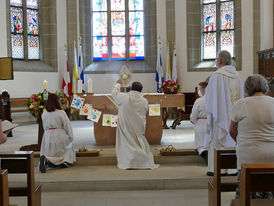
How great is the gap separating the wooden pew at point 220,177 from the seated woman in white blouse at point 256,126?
19.5 inches

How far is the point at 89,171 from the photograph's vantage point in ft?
21.7

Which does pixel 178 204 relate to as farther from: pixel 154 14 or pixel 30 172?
pixel 154 14

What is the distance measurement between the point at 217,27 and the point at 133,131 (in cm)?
887

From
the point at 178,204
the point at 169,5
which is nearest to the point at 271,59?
the point at 169,5

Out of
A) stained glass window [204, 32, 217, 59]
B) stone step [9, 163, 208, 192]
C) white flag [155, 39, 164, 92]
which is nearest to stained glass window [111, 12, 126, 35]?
white flag [155, 39, 164, 92]

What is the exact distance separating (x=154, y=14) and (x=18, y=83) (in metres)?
5.49

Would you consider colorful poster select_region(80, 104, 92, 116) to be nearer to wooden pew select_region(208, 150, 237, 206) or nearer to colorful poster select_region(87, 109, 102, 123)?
colorful poster select_region(87, 109, 102, 123)

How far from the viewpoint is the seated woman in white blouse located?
11.5 ft

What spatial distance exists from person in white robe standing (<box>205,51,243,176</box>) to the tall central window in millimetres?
9580

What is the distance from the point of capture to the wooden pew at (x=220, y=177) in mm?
4070

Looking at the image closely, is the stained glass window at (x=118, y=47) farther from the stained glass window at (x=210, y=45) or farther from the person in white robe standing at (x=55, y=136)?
the person in white robe standing at (x=55, y=136)

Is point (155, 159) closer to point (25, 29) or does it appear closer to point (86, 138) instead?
point (86, 138)

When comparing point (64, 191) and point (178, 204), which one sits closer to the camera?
point (178, 204)

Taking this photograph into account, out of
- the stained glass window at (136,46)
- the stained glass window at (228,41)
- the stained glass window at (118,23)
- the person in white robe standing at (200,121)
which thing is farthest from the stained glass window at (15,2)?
the person in white robe standing at (200,121)
